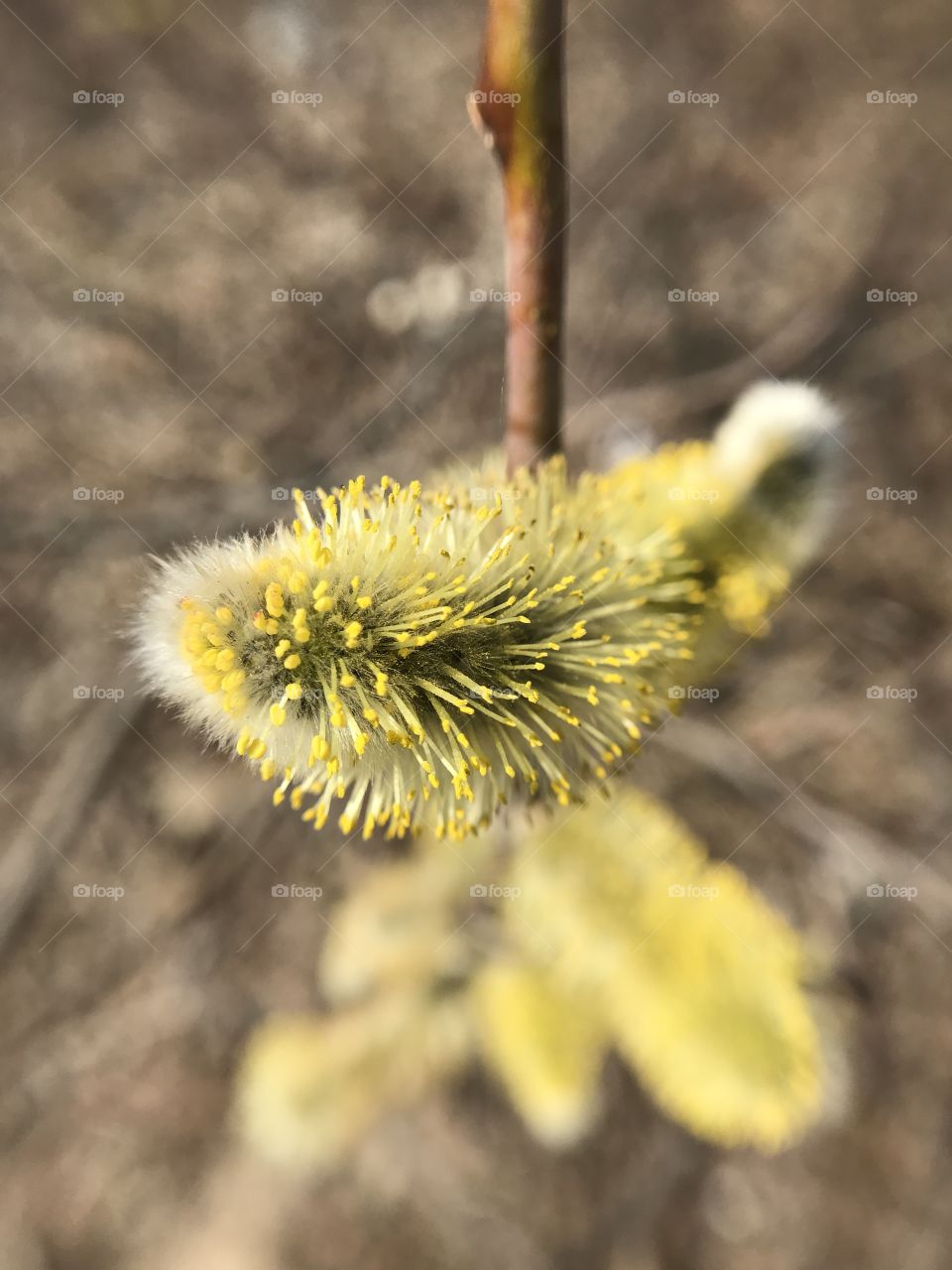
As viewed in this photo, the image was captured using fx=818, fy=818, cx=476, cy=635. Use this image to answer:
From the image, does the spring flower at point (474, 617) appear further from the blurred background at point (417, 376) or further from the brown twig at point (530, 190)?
the blurred background at point (417, 376)

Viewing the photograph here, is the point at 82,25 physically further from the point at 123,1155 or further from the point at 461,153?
the point at 123,1155

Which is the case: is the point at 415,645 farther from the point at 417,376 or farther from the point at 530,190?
the point at 417,376

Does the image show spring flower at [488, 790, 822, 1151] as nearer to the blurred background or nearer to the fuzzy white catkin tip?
the fuzzy white catkin tip

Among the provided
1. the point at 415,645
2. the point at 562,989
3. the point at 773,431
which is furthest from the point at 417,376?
the point at 415,645

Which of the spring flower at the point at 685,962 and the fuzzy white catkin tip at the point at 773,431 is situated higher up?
the fuzzy white catkin tip at the point at 773,431

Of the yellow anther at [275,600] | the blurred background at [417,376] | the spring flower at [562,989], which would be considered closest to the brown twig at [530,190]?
the yellow anther at [275,600]

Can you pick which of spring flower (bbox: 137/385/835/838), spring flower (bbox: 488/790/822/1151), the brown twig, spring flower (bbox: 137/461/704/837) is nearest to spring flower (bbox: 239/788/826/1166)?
spring flower (bbox: 488/790/822/1151)
